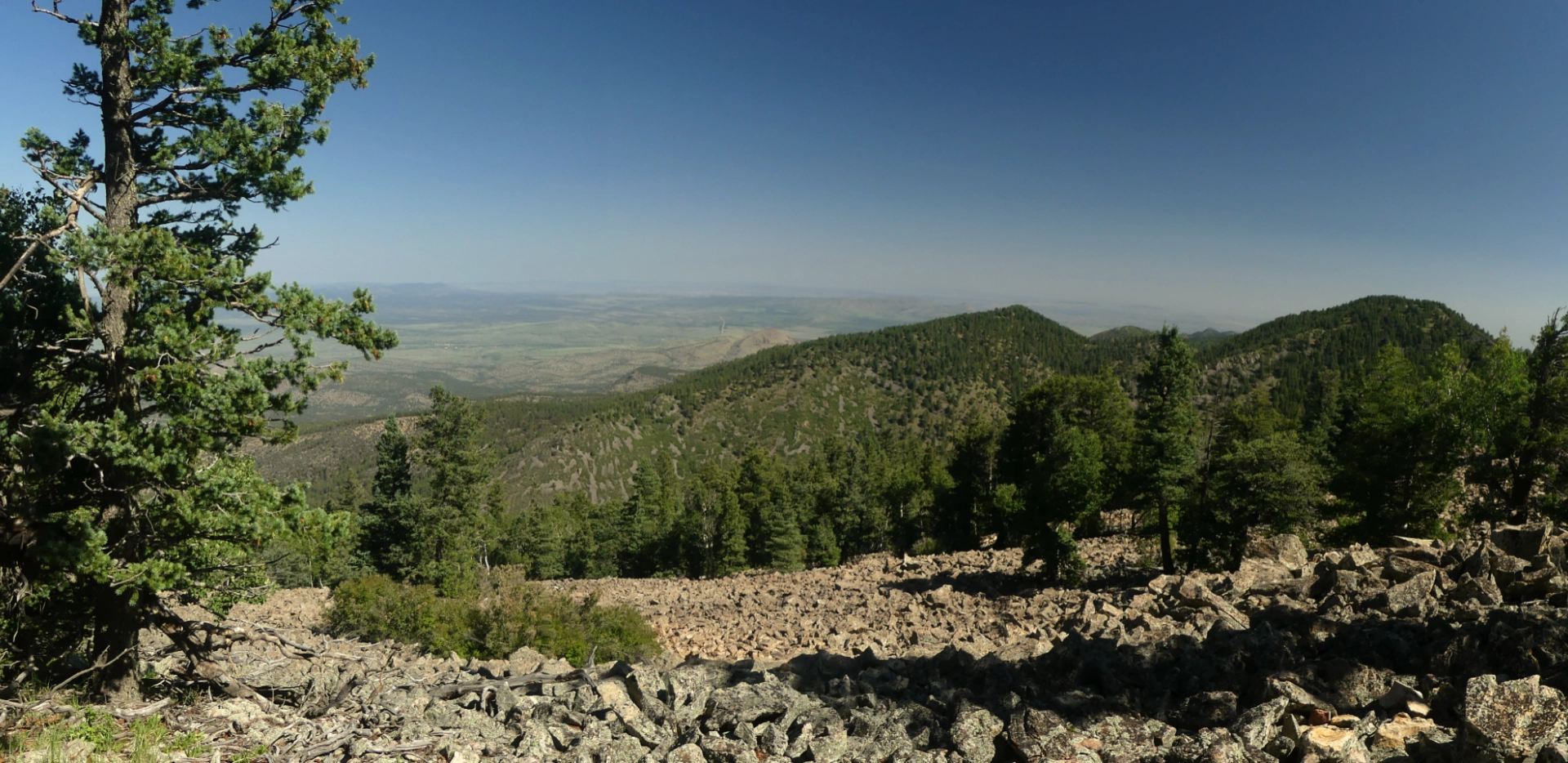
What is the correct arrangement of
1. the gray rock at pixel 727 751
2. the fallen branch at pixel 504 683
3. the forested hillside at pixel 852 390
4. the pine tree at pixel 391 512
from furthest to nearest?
the forested hillside at pixel 852 390 → the pine tree at pixel 391 512 → the fallen branch at pixel 504 683 → the gray rock at pixel 727 751

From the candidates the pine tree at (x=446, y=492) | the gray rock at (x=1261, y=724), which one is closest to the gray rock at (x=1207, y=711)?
the gray rock at (x=1261, y=724)

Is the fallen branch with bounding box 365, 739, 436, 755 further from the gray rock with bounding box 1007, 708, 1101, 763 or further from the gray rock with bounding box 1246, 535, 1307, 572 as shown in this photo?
the gray rock with bounding box 1246, 535, 1307, 572

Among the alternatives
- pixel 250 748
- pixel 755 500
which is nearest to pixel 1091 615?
pixel 250 748

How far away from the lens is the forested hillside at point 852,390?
12719 centimetres

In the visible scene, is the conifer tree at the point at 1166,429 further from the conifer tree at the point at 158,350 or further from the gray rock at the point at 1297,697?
the conifer tree at the point at 158,350

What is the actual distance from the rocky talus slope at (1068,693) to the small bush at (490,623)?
431 centimetres

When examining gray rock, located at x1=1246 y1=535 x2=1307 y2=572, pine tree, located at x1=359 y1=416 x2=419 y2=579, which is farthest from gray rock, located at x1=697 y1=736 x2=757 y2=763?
pine tree, located at x1=359 y1=416 x2=419 y2=579

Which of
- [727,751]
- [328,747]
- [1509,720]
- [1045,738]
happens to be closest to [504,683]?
[328,747]

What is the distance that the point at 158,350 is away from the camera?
576cm

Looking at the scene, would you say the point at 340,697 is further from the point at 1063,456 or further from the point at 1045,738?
the point at 1063,456

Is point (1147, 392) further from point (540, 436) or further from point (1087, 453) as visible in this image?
point (540, 436)

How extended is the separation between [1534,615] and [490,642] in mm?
18813

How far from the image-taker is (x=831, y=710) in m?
7.55

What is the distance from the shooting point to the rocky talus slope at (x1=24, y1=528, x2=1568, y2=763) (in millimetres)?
6102
